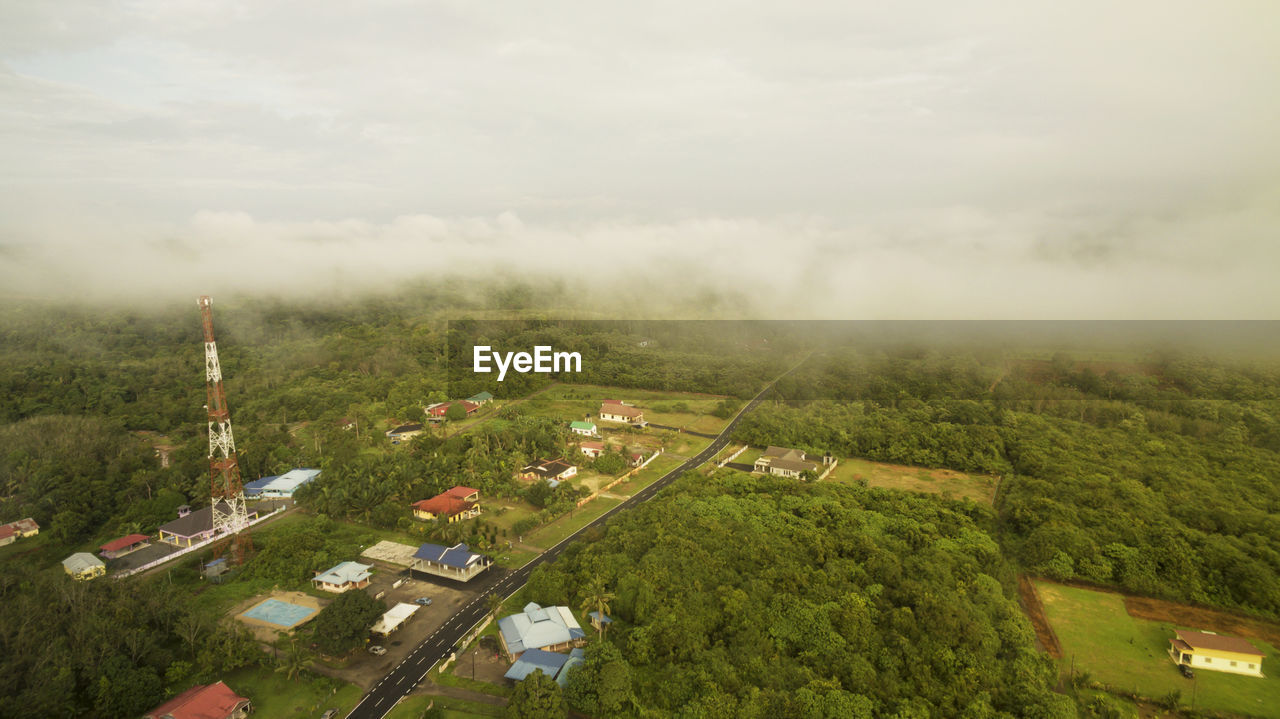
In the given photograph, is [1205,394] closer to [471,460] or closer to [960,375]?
[960,375]

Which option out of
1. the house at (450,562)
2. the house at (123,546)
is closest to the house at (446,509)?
the house at (450,562)

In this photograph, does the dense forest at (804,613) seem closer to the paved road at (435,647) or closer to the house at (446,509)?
the paved road at (435,647)

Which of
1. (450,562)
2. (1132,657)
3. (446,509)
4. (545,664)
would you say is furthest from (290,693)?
(1132,657)

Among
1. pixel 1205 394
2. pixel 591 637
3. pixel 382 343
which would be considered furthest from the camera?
pixel 382 343

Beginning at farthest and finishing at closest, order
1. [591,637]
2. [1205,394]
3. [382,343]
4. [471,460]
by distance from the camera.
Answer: [382,343], [1205,394], [471,460], [591,637]

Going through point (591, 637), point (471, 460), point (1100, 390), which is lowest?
point (591, 637)

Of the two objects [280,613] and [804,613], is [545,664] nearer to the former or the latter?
[804,613]

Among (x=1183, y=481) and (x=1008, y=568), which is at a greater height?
(x=1183, y=481)

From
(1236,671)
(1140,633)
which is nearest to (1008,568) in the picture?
(1140,633)
